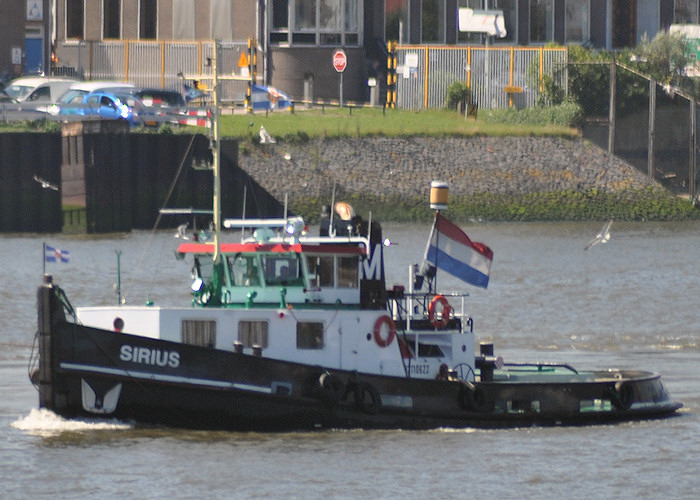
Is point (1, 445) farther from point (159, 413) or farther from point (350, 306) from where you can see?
point (350, 306)

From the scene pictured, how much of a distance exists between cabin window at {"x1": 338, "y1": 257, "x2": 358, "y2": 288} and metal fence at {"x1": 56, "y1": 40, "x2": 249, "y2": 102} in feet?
115

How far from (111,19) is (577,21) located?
16.3 meters

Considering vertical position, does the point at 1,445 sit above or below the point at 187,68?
below

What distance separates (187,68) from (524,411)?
36.9m

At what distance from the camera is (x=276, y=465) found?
20.4 meters

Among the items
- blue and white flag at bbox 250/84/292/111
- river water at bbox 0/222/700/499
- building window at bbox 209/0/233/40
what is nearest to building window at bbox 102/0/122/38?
building window at bbox 209/0/233/40

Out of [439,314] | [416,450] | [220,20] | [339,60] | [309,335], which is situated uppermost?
[220,20]

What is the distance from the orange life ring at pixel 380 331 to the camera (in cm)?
2216

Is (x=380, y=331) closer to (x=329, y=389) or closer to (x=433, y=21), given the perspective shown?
(x=329, y=389)

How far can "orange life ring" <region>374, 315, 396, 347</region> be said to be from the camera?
22.2 metres

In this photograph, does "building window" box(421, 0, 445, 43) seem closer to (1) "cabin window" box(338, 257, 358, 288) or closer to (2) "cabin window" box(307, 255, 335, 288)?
(1) "cabin window" box(338, 257, 358, 288)

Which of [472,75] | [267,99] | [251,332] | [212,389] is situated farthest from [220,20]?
[212,389]

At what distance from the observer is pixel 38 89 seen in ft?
169

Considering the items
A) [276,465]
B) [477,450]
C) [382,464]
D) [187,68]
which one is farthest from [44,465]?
[187,68]
